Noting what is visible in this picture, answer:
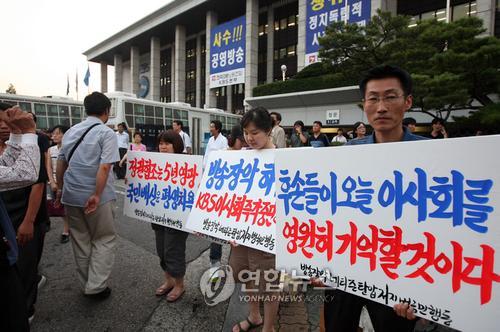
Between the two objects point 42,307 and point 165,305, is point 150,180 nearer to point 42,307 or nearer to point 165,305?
point 165,305

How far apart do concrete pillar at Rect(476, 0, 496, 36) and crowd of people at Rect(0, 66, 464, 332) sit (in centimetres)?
1774

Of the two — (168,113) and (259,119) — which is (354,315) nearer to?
(259,119)

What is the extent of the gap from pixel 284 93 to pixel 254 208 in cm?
1913

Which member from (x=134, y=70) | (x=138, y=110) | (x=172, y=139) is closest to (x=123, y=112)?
(x=138, y=110)

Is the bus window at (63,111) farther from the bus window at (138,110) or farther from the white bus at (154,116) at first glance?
the bus window at (138,110)

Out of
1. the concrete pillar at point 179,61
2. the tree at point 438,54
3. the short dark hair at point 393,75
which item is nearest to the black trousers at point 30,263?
the short dark hair at point 393,75

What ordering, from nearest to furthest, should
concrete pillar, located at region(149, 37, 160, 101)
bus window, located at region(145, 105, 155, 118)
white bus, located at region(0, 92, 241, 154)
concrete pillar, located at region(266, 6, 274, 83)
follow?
white bus, located at region(0, 92, 241, 154) → bus window, located at region(145, 105, 155, 118) → concrete pillar, located at region(266, 6, 274, 83) → concrete pillar, located at region(149, 37, 160, 101)

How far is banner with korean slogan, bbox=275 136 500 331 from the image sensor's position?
47.9 inches

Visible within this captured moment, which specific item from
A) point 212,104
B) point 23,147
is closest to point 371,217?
point 23,147

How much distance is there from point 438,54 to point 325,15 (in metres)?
10.6

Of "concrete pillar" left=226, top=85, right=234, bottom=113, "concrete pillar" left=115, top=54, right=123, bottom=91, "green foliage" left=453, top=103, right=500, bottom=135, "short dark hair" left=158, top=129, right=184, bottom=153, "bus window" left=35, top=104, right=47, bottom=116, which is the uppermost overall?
"concrete pillar" left=115, top=54, right=123, bottom=91

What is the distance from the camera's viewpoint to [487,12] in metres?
14.8

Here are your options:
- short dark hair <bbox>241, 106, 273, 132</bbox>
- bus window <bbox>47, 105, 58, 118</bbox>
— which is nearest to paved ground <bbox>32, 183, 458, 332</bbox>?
short dark hair <bbox>241, 106, 273, 132</bbox>

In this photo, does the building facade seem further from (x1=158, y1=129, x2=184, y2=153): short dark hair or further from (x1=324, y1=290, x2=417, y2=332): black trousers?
(x1=324, y1=290, x2=417, y2=332): black trousers
